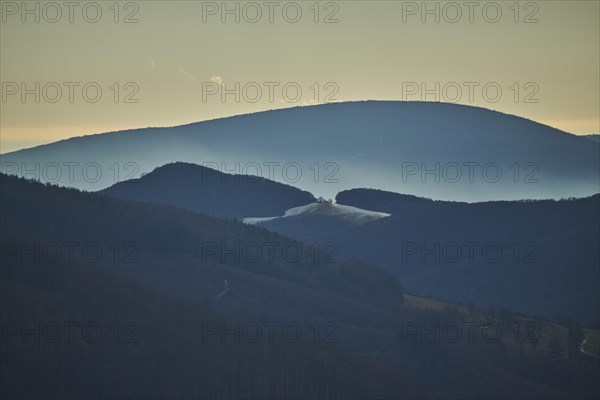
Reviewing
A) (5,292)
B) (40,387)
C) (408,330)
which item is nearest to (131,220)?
(408,330)

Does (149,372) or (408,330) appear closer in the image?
(149,372)

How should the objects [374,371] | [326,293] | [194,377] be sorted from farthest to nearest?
[326,293] < [374,371] < [194,377]

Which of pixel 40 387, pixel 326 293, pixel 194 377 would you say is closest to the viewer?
pixel 40 387

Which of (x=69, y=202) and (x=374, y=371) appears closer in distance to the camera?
(x=374, y=371)

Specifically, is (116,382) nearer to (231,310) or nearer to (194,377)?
(194,377)

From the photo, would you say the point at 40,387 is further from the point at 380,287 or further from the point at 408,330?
the point at 380,287

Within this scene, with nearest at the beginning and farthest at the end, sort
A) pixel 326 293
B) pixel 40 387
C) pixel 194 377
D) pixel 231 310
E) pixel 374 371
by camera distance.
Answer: pixel 40 387
pixel 194 377
pixel 374 371
pixel 231 310
pixel 326 293

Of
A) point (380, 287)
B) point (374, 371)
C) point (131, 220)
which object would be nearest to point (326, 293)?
point (380, 287)

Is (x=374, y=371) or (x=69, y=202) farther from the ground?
(x=69, y=202)

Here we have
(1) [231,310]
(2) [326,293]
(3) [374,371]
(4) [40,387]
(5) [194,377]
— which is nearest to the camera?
(4) [40,387]
